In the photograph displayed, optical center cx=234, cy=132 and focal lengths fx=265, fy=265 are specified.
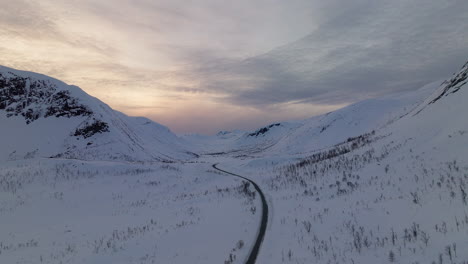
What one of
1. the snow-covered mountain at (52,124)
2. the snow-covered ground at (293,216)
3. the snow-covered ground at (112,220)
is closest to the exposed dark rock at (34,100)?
the snow-covered mountain at (52,124)

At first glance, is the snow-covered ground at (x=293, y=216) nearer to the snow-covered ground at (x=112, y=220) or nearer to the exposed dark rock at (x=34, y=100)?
the snow-covered ground at (x=112, y=220)

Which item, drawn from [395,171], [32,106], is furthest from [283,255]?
[32,106]

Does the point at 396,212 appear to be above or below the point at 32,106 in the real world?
below

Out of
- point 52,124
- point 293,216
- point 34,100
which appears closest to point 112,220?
point 293,216

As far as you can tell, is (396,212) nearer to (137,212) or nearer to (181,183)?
(137,212)

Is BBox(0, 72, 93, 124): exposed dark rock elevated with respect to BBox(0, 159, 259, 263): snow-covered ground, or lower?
elevated

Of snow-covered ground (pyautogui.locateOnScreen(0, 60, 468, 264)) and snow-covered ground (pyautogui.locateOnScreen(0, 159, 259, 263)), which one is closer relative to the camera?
snow-covered ground (pyautogui.locateOnScreen(0, 60, 468, 264))

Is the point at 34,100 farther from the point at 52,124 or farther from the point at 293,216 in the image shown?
the point at 293,216

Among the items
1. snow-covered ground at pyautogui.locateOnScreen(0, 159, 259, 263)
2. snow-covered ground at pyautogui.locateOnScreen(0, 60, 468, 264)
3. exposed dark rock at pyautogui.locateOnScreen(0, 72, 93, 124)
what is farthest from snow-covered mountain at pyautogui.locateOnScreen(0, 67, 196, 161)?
snow-covered ground at pyautogui.locateOnScreen(0, 60, 468, 264)

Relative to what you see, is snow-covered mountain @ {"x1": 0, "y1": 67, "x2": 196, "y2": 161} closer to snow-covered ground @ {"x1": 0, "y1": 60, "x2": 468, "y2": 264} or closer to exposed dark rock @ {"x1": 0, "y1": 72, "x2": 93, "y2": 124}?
exposed dark rock @ {"x1": 0, "y1": 72, "x2": 93, "y2": 124}
